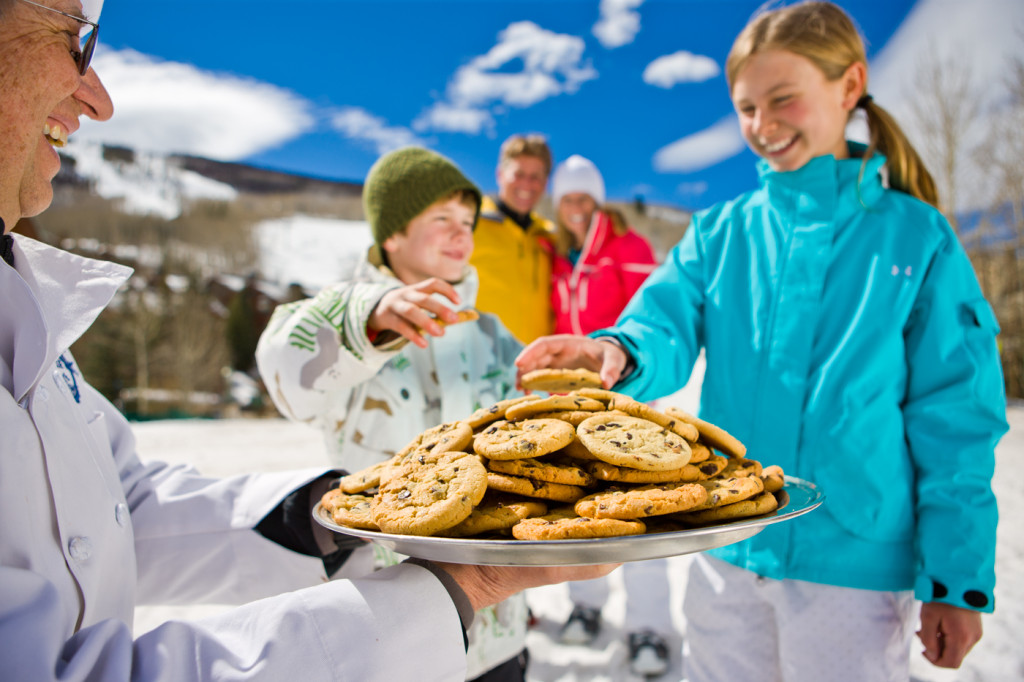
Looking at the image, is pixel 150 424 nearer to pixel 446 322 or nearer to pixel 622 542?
pixel 446 322

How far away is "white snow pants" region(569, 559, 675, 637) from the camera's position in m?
3.88

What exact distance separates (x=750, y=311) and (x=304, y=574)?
1.62 m

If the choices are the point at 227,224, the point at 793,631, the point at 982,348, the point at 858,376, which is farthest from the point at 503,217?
the point at 227,224

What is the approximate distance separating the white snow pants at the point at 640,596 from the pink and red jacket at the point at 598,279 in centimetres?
178

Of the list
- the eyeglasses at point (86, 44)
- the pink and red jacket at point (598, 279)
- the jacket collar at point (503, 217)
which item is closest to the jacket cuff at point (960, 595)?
the eyeglasses at point (86, 44)

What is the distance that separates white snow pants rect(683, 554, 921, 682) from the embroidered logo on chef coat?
1919mm

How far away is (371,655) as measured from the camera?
968 millimetres

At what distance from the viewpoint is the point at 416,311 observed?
1.54m

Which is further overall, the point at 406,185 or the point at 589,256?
the point at 589,256

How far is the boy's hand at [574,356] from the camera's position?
1.60m

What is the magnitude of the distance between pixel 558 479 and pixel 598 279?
3441mm

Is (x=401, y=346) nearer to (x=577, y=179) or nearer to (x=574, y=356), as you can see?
(x=574, y=356)

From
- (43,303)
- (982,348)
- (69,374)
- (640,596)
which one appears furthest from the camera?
(640,596)

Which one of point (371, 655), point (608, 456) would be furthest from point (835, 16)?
point (371, 655)
